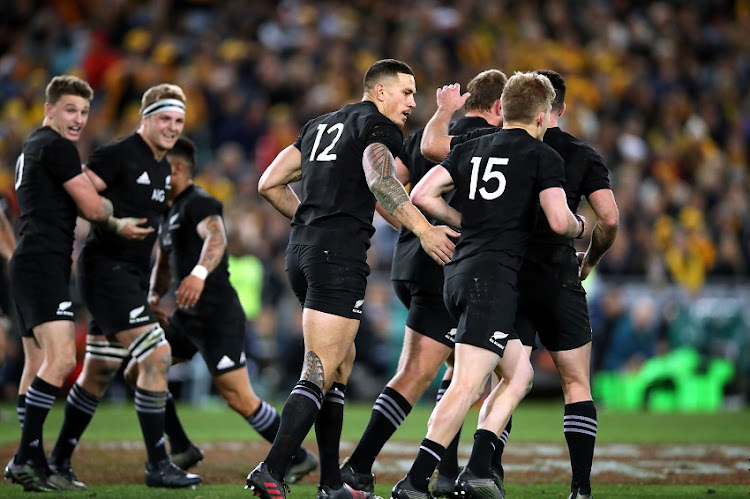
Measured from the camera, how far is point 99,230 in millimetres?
7648

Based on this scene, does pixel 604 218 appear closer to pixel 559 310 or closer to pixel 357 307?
pixel 559 310

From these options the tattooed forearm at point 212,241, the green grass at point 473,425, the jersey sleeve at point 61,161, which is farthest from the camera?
the green grass at point 473,425

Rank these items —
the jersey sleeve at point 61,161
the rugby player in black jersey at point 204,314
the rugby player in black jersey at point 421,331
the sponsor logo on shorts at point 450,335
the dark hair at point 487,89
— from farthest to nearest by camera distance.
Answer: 1. the rugby player in black jersey at point 204,314
2. the jersey sleeve at point 61,161
3. the dark hair at point 487,89
4. the sponsor logo on shorts at point 450,335
5. the rugby player in black jersey at point 421,331

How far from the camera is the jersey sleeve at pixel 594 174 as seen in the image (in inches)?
258

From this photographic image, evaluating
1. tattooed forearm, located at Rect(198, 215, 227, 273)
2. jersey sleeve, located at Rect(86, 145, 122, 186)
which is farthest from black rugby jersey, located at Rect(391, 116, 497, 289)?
jersey sleeve, located at Rect(86, 145, 122, 186)

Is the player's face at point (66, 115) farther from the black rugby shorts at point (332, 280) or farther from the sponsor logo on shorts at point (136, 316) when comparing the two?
the black rugby shorts at point (332, 280)

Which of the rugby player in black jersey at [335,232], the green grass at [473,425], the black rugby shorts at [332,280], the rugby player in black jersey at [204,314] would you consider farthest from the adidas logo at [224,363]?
the green grass at [473,425]

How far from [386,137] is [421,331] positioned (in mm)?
1469

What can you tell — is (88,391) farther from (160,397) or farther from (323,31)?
(323,31)

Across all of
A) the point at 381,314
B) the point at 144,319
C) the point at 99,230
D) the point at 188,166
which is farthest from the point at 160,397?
the point at 381,314

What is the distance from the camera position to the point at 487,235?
6.09m

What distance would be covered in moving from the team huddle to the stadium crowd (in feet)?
22.2

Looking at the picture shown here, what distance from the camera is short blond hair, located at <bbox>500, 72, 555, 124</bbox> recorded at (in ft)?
20.1

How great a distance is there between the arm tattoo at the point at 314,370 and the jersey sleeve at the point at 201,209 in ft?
7.40
